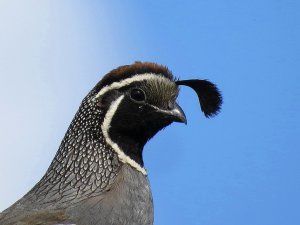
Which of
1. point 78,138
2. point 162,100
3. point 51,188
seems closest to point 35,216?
point 51,188

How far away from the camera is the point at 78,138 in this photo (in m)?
5.88

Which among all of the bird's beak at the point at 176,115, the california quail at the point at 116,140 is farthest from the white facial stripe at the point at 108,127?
the bird's beak at the point at 176,115

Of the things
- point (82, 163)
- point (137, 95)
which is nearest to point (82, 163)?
point (82, 163)

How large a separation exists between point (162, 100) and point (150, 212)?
643mm

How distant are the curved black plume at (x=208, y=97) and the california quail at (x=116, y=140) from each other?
0.18 m

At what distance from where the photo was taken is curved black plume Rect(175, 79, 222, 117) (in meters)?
6.17

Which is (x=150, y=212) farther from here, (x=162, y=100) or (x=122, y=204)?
(x=162, y=100)

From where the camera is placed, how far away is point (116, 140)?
587cm

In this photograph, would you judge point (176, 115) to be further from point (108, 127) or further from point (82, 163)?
point (82, 163)

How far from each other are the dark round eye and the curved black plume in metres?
0.44

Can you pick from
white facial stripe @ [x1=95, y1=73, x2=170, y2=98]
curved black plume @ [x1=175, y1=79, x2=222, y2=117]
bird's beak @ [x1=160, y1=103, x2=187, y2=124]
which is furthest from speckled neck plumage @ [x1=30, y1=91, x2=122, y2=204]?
curved black plume @ [x1=175, y1=79, x2=222, y2=117]

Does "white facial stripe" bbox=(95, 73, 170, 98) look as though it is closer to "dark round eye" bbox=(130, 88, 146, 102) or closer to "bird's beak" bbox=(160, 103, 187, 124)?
"dark round eye" bbox=(130, 88, 146, 102)

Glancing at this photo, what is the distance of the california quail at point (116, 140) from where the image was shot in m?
5.65

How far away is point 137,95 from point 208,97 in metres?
0.58
